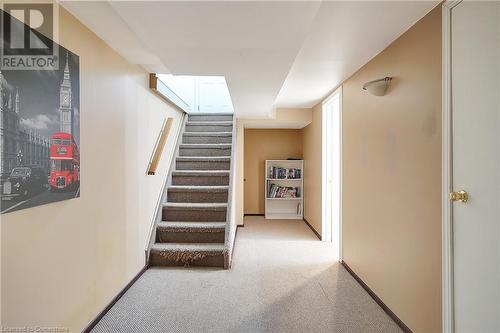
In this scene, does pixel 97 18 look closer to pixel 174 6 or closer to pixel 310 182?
pixel 174 6

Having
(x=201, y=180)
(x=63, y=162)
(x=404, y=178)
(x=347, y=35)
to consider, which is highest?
(x=347, y=35)

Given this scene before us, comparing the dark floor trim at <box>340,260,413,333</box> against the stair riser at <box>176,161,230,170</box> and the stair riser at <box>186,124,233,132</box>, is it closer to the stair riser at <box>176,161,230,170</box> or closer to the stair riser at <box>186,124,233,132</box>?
the stair riser at <box>176,161,230,170</box>

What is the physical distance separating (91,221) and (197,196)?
178cm

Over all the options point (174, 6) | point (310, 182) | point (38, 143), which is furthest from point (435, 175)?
point (310, 182)

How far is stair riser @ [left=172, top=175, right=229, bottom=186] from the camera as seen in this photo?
3740 mm

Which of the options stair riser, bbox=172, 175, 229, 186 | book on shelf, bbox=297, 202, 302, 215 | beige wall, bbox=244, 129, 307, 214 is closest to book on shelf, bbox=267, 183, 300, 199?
book on shelf, bbox=297, 202, 302, 215

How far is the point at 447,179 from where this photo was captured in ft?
4.71

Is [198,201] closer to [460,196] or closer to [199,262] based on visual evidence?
[199,262]

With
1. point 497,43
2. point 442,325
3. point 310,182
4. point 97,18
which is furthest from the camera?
point 310,182

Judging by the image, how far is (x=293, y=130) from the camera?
577 centimetres

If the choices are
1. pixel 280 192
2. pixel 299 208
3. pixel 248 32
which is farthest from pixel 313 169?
pixel 248 32

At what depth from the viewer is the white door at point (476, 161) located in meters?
1.17

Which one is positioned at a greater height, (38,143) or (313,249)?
(38,143)

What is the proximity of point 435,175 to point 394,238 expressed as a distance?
0.66 meters
